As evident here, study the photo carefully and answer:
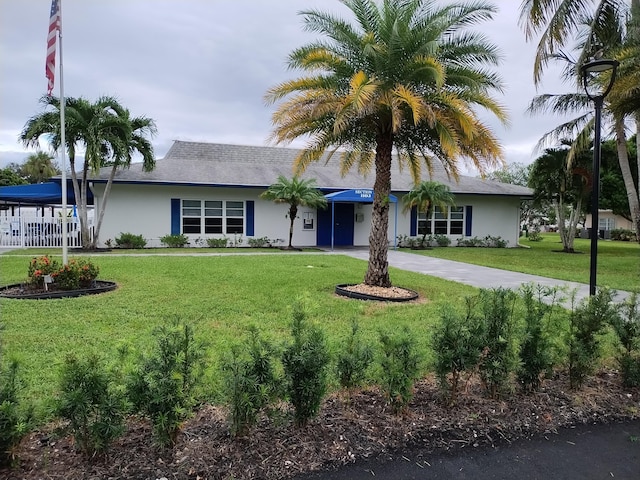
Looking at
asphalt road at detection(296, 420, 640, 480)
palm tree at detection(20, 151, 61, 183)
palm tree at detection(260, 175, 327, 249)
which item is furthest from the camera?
palm tree at detection(20, 151, 61, 183)

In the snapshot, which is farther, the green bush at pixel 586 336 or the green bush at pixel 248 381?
the green bush at pixel 586 336

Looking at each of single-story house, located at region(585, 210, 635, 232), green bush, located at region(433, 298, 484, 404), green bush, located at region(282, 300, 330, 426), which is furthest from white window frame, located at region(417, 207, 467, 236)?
single-story house, located at region(585, 210, 635, 232)

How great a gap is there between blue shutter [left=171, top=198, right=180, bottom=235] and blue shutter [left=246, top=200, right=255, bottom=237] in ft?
10.2

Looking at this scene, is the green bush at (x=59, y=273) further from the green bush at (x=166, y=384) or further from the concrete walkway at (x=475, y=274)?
the concrete walkway at (x=475, y=274)

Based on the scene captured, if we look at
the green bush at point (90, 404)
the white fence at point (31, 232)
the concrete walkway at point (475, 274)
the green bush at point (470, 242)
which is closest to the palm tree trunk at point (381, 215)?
the concrete walkway at point (475, 274)

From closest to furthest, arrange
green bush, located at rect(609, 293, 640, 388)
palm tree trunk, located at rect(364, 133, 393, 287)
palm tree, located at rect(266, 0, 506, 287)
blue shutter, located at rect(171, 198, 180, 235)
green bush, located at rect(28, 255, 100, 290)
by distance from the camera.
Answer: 1. green bush, located at rect(609, 293, 640, 388)
2. palm tree, located at rect(266, 0, 506, 287)
3. green bush, located at rect(28, 255, 100, 290)
4. palm tree trunk, located at rect(364, 133, 393, 287)
5. blue shutter, located at rect(171, 198, 180, 235)

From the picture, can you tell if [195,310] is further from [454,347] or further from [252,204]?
[252,204]

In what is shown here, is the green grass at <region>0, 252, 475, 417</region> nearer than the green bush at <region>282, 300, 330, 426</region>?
No

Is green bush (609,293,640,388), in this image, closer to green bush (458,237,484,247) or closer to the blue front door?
the blue front door

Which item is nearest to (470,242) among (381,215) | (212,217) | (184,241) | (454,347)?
(212,217)

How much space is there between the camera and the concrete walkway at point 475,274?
10.2 meters

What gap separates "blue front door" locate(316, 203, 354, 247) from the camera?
21.6 meters

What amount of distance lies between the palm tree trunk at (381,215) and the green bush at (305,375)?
5.91 meters

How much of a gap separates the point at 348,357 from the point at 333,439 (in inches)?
23.4
